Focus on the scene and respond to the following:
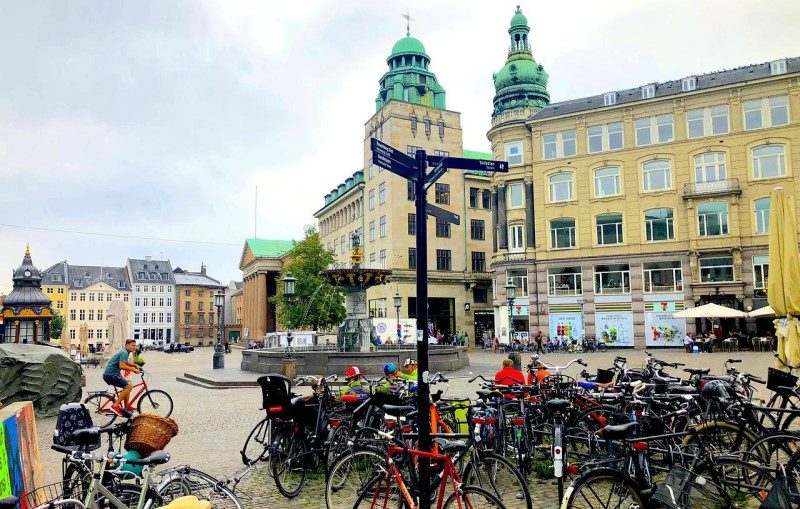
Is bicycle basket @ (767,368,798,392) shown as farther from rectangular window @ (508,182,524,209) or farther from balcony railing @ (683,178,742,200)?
rectangular window @ (508,182,524,209)

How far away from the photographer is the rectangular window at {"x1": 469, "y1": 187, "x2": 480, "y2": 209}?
61.3m

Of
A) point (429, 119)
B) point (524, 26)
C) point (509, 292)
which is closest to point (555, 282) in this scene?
point (509, 292)

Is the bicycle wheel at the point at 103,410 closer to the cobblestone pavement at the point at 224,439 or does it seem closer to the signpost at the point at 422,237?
the cobblestone pavement at the point at 224,439

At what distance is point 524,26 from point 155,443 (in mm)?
60343

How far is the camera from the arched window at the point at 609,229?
4284 centimetres

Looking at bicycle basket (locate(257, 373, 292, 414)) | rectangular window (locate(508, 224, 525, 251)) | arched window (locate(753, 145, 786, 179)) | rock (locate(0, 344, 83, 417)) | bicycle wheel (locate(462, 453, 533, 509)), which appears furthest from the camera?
rectangular window (locate(508, 224, 525, 251))

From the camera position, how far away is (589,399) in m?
9.02

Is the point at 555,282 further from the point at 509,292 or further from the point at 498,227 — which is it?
the point at 509,292

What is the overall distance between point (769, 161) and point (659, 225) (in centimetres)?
756

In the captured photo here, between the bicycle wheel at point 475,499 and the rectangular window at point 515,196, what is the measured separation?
4263cm

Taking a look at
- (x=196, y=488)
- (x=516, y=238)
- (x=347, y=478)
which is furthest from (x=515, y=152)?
(x=196, y=488)

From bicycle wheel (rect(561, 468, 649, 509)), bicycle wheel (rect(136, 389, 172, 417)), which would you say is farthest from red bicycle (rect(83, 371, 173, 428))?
bicycle wheel (rect(561, 468, 649, 509))

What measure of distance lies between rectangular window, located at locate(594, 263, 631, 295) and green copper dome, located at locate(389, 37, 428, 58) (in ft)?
111

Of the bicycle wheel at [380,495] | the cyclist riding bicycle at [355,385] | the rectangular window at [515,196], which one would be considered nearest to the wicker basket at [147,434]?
the bicycle wheel at [380,495]
